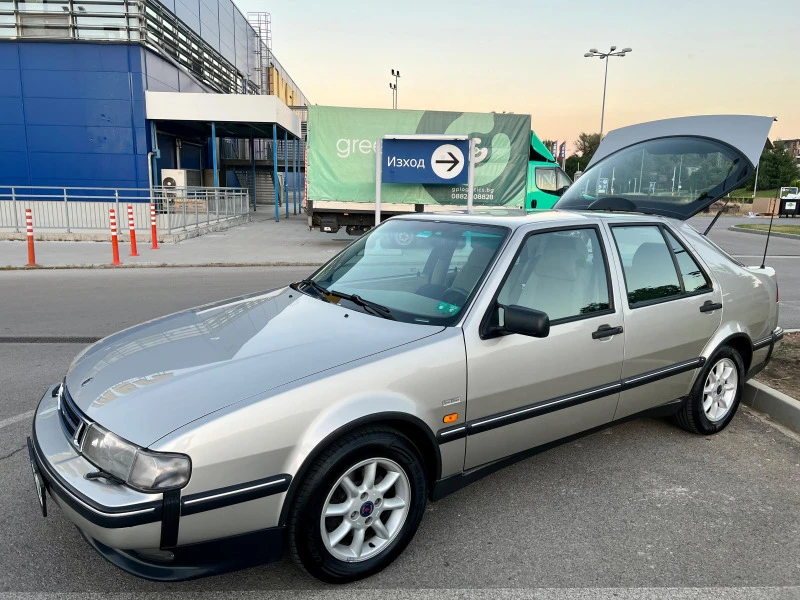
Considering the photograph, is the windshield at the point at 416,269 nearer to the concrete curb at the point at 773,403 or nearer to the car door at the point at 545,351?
the car door at the point at 545,351

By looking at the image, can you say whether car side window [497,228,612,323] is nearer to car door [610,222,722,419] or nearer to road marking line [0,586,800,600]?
car door [610,222,722,419]

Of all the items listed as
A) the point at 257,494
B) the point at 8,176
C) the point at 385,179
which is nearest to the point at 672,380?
the point at 257,494

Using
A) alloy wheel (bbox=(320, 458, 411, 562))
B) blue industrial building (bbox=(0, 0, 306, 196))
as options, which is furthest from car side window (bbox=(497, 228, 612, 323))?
blue industrial building (bbox=(0, 0, 306, 196))

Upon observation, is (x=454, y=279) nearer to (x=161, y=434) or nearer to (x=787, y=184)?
(x=161, y=434)

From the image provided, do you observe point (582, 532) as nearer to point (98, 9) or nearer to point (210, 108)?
point (210, 108)

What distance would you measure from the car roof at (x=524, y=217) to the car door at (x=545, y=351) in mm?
68

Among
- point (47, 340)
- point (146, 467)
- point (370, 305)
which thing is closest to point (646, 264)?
point (370, 305)

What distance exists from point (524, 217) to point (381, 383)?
152 cm

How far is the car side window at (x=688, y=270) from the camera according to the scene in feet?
12.5

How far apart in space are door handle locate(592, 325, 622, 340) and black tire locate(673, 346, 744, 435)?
100cm

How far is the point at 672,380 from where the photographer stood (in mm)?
3684

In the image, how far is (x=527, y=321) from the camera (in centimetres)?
262

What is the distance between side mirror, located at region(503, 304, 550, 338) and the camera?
103 inches

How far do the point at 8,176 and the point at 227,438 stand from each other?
91.0ft
